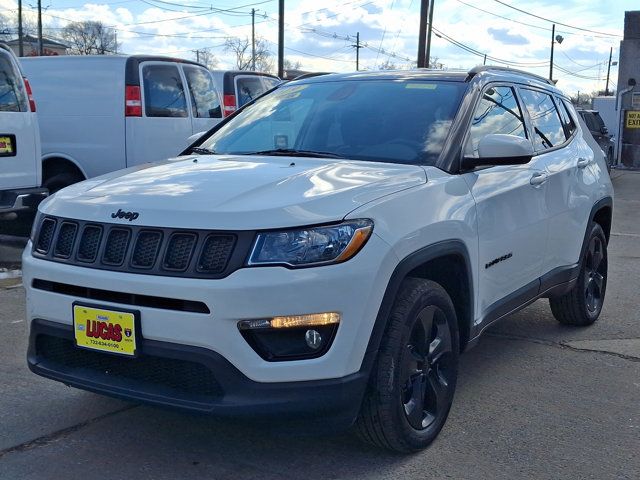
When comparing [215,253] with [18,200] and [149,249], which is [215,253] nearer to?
[149,249]

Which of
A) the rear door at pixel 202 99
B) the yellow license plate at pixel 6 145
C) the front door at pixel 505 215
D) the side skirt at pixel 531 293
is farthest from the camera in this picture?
the rear door at pixel 202 99

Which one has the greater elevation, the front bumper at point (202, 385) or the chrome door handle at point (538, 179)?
the chrome door handle at point (538, 179)

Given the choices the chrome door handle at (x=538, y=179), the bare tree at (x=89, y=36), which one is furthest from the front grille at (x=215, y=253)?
the bare tree at (x=89, y=36)

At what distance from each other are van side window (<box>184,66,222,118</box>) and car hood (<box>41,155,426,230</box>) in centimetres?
666

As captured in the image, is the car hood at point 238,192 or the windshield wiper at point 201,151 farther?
the windshield wiper at point 201,151

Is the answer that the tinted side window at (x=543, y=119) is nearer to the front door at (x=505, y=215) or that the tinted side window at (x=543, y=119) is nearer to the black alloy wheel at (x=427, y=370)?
the front door at (x=505, y=215)

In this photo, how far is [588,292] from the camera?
19.4ft

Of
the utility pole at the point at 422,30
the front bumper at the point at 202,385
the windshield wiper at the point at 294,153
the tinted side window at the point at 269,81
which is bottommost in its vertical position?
the front bumper at the point at 202,385

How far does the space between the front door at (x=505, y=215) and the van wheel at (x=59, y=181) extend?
6367mm

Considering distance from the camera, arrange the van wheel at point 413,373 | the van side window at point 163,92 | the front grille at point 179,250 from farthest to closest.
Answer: the van side window at point 163,92
the van wheel at point 413,373
the front grille at point 179,250

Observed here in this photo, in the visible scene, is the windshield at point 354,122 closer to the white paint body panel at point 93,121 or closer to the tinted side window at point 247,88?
the white paint body panel at point 93,121

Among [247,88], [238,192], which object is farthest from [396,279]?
[247,88]

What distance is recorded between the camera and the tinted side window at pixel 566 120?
5727 millimetres

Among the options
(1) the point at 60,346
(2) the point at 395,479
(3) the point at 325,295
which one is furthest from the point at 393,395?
(1) the point at 60,346
